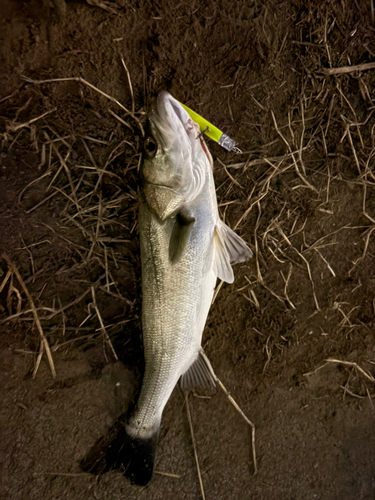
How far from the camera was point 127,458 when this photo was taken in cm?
217

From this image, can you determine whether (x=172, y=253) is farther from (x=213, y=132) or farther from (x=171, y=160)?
(x=213, y=132)

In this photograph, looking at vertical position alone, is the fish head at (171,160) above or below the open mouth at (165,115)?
below

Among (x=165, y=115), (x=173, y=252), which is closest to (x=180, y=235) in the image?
(x=173, y=252)

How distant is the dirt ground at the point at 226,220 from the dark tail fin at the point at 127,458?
125mm

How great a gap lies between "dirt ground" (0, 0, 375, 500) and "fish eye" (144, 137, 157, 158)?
39 cm

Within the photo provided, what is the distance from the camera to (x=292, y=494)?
2402mm

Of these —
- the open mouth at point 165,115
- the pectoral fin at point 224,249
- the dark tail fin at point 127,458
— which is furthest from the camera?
the dark tail fin at point 127,458

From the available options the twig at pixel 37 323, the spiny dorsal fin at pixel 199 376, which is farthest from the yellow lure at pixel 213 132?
the twig at pixel 37 323

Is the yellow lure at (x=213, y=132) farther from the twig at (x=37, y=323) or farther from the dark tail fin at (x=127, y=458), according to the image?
the dark tail fin at (x=127, y=458)

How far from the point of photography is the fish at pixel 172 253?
183 cm

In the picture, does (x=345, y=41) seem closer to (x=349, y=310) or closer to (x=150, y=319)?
(x=349, y=310)

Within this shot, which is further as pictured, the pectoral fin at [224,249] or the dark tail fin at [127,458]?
the dark tail fin at [127,458]

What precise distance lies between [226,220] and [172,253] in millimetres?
619

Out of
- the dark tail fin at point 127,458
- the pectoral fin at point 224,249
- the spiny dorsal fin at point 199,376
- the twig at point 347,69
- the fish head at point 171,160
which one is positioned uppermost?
the twig at point 347,69
